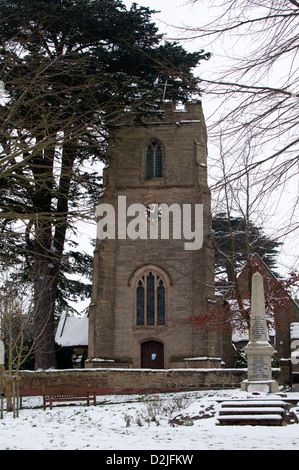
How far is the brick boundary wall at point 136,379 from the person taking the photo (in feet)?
71.5

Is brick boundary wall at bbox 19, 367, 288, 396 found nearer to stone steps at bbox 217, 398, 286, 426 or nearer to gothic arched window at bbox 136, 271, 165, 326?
gothic arched window at bbox 136, 271, 165, 326

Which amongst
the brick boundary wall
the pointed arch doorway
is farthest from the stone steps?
the pointed arch doorway

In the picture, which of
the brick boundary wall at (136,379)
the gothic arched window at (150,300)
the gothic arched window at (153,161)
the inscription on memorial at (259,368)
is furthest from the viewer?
the gothic arched window at (153,161)

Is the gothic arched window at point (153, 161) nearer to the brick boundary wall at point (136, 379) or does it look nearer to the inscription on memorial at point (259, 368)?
the brick boundary wall at point (136, 379)

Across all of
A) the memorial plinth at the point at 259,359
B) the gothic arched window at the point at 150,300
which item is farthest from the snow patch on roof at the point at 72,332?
the memorial plinth at the point at 259,359

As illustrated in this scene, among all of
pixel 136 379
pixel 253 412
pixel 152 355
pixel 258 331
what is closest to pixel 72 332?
pixel 152 355

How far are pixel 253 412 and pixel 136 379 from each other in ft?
35.4

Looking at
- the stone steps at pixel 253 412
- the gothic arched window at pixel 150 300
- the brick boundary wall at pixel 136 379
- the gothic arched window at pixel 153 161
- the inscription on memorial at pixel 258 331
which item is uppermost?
the gothic arched window at pixel 153 161

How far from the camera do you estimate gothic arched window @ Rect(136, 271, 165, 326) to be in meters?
27.5

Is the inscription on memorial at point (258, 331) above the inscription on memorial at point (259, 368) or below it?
above

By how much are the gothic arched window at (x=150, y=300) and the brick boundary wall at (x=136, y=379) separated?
5.48 meters

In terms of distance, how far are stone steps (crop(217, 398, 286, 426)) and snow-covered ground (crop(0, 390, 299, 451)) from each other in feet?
0.86

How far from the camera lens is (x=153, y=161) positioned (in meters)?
29.5
